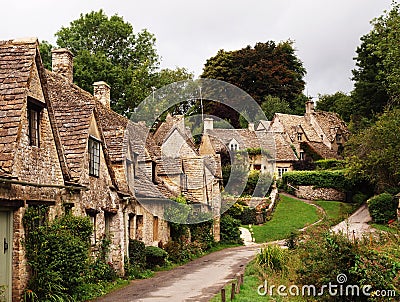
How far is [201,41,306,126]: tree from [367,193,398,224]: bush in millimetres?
28716

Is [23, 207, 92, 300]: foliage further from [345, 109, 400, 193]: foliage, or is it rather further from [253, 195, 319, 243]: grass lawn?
[345, 109, 400, 193]: foliage

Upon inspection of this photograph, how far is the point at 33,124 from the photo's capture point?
1456 cm

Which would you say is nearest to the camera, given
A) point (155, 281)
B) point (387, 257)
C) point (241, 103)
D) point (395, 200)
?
point (387, 257)

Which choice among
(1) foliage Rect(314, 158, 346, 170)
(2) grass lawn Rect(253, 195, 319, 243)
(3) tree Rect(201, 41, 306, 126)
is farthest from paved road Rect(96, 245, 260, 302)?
(3) tree Rect(201, 41, 306, 126)

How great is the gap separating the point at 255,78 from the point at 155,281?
58.2m

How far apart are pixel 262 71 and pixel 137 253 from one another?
179 ft

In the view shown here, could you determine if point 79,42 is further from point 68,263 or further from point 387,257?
point 387,257

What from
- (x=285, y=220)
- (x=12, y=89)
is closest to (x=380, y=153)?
(x=285, y=220)

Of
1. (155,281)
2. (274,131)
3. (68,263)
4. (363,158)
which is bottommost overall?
(155,281)

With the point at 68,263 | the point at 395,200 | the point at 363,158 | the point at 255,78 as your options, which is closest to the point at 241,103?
the point at 255,78

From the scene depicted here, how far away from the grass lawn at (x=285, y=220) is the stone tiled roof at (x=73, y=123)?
950 inches

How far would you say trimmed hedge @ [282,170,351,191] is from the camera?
55250mm

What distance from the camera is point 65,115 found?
18.8 metres

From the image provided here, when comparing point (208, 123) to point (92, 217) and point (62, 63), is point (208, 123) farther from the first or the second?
point (92, 217)
